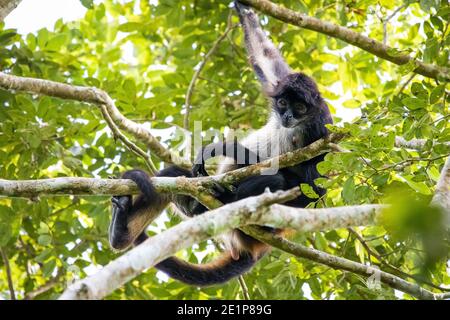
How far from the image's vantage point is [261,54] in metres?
6.29

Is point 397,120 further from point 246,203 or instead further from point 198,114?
point 198,114

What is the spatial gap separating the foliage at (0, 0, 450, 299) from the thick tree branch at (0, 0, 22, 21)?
1.38 metres

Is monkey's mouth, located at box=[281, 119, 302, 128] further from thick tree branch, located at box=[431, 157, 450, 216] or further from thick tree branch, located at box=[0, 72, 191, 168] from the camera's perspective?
thick tree branch, located at box=[431, 157, 450, 216]

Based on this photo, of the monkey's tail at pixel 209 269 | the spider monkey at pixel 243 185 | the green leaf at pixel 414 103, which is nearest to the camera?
the green leaf at pixel 414 103

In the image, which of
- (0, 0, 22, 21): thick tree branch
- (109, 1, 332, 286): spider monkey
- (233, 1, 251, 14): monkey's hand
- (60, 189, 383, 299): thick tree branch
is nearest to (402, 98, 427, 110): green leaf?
(109, 1, 332, 286): spider monkey

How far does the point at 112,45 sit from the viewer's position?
9.14 m

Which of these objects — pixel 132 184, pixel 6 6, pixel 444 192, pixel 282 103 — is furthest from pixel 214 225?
pixel 282 103

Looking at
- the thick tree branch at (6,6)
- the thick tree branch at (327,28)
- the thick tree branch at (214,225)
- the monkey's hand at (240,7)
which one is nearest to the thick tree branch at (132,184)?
the thick tree branch at (6,6)

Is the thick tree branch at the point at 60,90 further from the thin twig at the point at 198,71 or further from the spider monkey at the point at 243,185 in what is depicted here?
the thin twig at the point at 198,71

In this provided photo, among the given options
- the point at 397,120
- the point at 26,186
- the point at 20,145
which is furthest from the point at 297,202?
the point at 20,145

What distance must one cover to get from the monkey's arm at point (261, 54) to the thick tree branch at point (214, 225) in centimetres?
339

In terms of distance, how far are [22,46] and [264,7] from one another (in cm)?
259

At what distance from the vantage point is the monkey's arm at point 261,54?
617cm

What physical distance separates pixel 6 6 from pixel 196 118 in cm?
291
